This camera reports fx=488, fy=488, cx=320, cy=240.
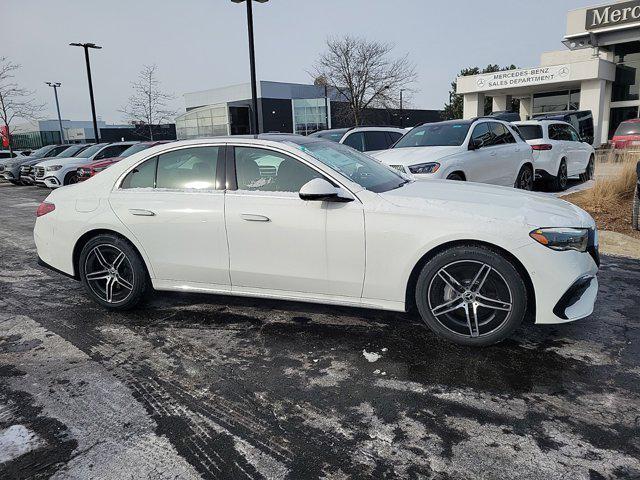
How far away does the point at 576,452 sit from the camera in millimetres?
2473

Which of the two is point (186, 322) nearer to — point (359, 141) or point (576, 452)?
point (576, 452)

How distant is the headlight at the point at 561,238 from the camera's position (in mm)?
3385

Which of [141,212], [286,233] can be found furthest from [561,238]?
[141,212]

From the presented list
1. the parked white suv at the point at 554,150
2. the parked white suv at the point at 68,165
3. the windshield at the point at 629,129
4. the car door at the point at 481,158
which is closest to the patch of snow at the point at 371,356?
the car door at the point at 481,158

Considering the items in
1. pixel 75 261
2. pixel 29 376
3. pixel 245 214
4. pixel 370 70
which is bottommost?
pixel 29 376

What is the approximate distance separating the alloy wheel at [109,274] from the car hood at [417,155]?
15.8ft

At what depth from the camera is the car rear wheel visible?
9.86 m

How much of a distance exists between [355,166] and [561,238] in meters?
1.76

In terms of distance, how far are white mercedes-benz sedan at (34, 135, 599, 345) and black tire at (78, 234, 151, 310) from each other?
0.01 meters

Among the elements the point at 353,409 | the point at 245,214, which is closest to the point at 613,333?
the point at 353,409

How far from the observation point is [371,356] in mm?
3613

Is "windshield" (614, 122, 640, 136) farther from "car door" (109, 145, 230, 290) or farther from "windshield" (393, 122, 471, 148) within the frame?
"car door" (109, 145, 230, 290)

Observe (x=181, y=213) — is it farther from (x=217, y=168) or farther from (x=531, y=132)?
(x=531, y=132)

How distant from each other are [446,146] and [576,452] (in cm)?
661
